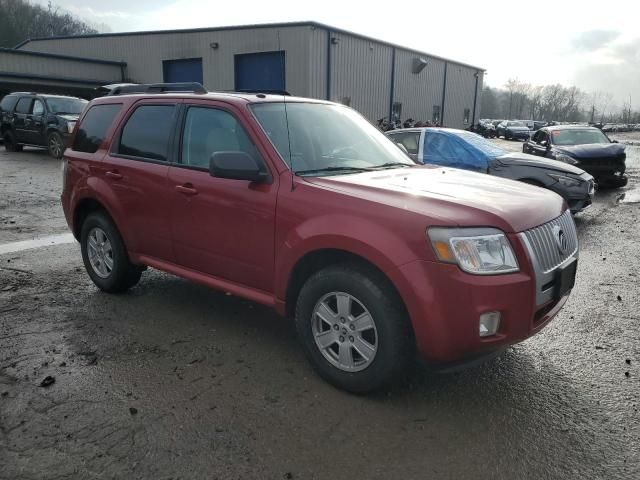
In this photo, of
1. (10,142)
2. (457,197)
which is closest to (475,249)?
(457,197)

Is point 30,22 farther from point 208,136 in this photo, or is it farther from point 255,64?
point 208,136

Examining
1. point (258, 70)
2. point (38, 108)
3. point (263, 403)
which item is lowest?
point (263, 403)

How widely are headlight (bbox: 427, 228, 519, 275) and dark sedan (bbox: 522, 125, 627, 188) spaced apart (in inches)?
408

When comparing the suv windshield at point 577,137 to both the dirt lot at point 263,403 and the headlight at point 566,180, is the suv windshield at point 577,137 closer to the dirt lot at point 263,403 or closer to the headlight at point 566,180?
the headlight at point 566,180

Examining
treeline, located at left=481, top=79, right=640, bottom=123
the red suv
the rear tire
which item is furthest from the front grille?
→ treeline, located at left=481, top=79, right=640, bottom=123

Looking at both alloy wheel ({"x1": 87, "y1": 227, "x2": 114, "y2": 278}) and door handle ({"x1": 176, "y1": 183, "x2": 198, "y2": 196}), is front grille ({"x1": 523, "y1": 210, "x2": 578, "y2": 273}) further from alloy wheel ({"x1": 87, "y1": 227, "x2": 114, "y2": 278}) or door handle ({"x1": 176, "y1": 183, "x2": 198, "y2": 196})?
alloy wheel ({"x1": 87, "y1": 227, "x2": 114, "y2": 278})

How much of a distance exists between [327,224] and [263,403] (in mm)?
1167

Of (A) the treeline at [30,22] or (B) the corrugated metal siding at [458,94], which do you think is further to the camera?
(A) the treeline at [30,22]

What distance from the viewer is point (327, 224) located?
123 inches

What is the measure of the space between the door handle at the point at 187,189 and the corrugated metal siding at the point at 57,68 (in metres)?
27.9

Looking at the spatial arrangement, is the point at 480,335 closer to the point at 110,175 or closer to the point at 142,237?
the point at 142,237

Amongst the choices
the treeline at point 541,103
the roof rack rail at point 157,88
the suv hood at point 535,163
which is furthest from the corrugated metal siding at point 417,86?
the treeline at point 541,103

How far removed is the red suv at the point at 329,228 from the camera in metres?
2.79

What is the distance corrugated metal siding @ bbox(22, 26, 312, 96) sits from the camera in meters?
22.9
